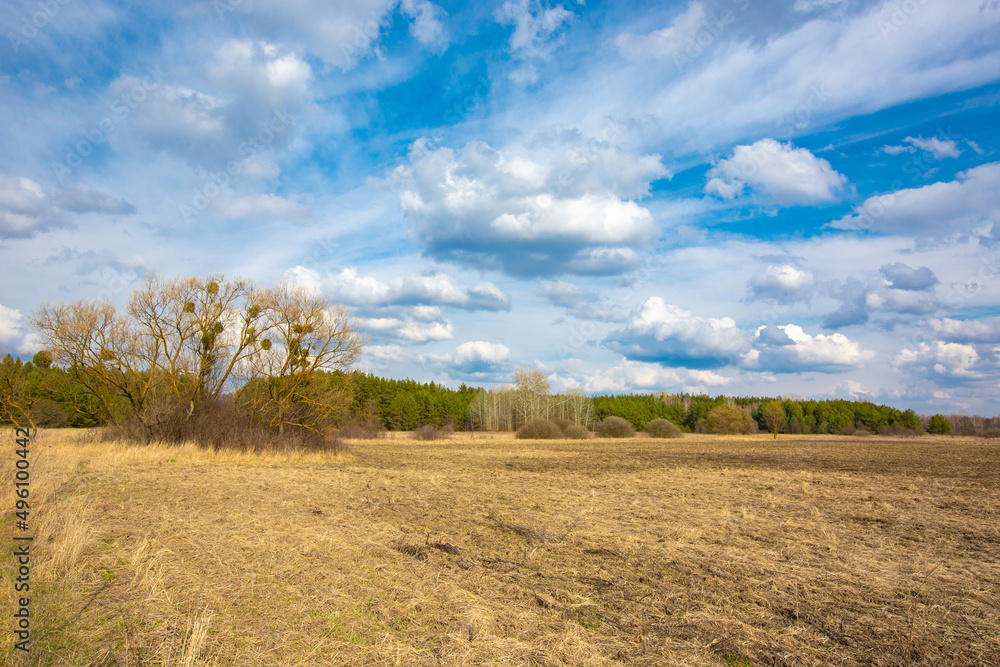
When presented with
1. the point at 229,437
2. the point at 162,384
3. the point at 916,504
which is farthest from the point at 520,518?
the point at 162,384

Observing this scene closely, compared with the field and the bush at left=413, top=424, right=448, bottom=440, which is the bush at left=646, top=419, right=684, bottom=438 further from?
the field

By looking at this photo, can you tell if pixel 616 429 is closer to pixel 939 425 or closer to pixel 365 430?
pixel 365 430

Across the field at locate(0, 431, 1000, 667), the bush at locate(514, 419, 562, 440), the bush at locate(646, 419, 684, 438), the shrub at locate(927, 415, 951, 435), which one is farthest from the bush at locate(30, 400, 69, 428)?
the shrub at locate(927, 415, 951, 435)

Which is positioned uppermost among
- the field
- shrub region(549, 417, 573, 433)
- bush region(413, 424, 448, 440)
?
the field

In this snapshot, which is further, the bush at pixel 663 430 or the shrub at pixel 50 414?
the bush at pixel 663 430

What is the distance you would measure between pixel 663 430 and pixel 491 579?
199 feet

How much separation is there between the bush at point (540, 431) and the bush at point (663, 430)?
12.6 m

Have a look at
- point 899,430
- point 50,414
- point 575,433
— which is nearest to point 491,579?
point 50,414

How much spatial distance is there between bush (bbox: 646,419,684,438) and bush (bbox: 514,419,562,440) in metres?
12.6

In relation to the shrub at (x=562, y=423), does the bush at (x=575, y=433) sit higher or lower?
lower

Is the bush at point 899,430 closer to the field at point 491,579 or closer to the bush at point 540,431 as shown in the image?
the bush at point 540,431

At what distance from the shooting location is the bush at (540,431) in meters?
59.5

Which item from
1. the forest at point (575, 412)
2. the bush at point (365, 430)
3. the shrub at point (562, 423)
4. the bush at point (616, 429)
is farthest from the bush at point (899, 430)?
the bush at point (365, 430)

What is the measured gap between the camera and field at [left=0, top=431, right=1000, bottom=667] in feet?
14.3
